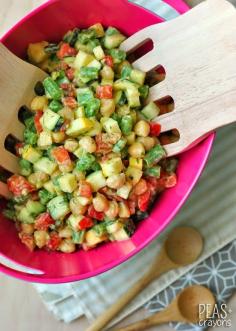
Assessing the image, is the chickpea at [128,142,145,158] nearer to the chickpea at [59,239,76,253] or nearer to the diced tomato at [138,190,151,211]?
the diced tomato at [138,190,151,211]

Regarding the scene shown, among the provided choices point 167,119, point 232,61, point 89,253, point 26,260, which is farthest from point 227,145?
point 26,260

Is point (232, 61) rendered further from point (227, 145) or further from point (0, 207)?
point (0, 207)

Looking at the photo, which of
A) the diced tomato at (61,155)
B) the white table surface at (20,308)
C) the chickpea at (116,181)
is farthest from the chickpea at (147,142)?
the white table surface at (20,308)

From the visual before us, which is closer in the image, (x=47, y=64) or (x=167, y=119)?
(x=167, y=119)

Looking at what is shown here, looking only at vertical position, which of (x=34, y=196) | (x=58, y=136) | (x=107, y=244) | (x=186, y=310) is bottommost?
(x=186, y=310)

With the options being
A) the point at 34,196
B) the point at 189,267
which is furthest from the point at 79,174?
the point at 189,267

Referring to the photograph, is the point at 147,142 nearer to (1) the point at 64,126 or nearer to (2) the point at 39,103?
(1) the point at 64,126

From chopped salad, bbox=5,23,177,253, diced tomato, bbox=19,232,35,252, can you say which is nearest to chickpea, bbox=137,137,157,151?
chopped salad, bbox=5,23,177,253
